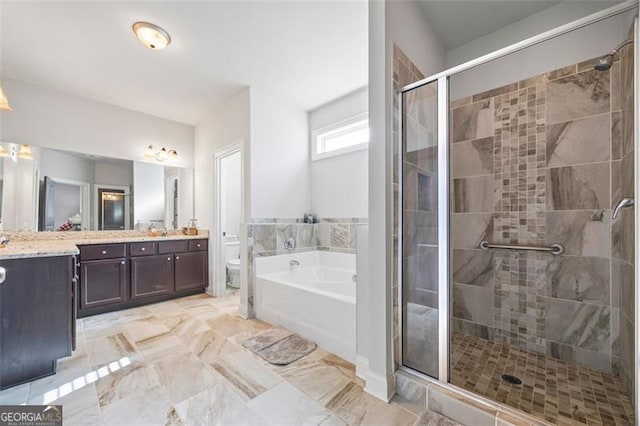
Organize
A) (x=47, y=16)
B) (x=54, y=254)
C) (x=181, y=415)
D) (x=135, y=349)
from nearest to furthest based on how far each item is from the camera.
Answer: (x=181, y=415) → (x=54, y=254) → (x=47, y=16) → (x=135, y=349)

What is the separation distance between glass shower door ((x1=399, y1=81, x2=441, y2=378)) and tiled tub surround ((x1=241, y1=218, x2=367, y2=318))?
1.07m

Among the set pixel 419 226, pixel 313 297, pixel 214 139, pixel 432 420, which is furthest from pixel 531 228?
pixel 214 139

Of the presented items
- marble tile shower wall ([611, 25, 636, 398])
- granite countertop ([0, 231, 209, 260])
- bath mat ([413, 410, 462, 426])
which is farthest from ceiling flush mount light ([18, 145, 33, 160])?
marble tile shower wall ([611, 25, 636, 398])

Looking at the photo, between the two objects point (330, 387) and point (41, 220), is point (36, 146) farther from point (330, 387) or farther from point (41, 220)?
point (330, 387)

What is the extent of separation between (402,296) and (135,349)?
2.21m

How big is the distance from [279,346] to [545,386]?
185 centimetres

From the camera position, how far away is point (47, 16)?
2031 millimetres

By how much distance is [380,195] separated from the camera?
1.66 m

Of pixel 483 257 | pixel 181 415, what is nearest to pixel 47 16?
pixel 181 415

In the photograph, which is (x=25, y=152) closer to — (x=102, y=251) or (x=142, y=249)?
(x=102, y=251)

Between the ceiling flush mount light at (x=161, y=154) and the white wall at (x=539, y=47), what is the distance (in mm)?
3809

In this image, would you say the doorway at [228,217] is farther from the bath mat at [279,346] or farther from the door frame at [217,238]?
the bath mat at [279,346]

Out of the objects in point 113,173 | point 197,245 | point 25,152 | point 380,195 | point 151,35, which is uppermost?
point 151,35

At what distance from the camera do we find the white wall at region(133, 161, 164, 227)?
12.3 ft
